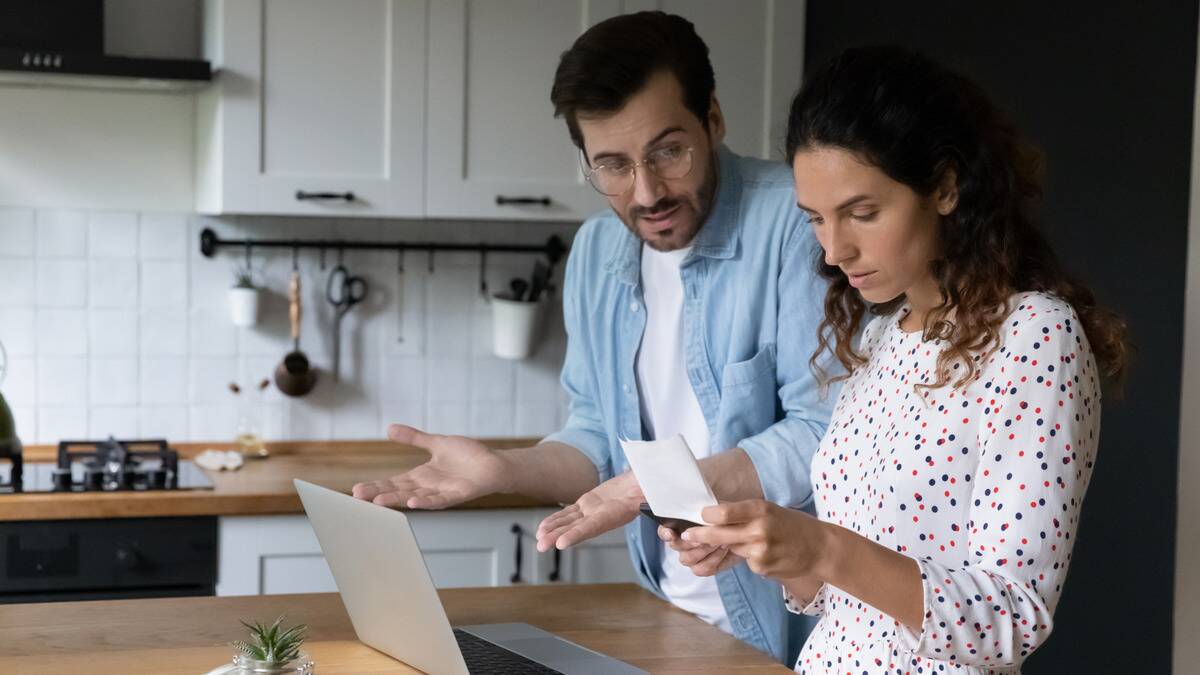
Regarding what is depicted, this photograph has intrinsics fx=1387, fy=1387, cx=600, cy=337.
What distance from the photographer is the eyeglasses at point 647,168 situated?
6.69 ft

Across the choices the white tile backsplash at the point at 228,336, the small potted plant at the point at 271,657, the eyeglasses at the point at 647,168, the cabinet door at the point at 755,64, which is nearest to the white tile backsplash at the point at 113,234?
the white tile backsplash at the point at 228,336

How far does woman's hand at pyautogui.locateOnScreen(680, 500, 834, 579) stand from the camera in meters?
1.40

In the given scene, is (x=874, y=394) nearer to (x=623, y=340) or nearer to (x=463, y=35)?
(x=623, y=340)

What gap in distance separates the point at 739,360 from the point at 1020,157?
0.59m

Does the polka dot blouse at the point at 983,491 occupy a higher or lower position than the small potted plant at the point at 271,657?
higher

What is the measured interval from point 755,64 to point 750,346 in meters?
1.70

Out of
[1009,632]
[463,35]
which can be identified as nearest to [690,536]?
[1009,632]

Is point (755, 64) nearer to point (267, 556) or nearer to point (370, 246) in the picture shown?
point (370, 246)

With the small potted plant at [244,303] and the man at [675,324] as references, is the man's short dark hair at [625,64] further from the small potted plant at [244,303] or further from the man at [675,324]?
the small potted plant at [244,303]

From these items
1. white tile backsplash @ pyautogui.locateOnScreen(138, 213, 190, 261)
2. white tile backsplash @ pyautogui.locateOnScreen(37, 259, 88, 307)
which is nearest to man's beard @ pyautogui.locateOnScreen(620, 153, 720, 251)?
white tile backsplash @ pyautogui.locateOnScreen(138, 213, 190, 261)

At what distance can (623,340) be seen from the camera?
230 cm

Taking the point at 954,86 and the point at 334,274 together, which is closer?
the point at 954,86

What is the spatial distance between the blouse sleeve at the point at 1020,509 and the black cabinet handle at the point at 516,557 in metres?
1.90

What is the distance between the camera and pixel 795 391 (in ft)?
6.75
